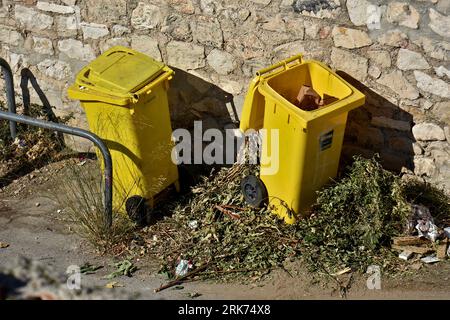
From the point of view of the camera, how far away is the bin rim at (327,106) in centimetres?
503

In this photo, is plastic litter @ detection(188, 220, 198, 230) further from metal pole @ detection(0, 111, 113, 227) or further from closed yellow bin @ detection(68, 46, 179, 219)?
metal pole @ detection(0, 111, 113, 227)

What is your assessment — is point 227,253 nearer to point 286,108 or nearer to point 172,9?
point 286,108

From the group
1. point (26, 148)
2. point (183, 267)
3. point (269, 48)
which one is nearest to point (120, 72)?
point (269, 48)

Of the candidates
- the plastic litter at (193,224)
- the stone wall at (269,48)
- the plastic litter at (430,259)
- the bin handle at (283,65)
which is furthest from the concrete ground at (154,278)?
the bin handle at (283,65)

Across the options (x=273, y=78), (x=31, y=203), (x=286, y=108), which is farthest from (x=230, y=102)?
(x=31, y=203)

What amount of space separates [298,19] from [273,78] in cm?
47

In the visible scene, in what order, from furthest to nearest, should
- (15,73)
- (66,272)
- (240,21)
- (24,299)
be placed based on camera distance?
(15,73) → (240,21) → (66,272) → (24,299)

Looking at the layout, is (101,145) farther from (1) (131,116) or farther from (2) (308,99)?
(2) (308,99)

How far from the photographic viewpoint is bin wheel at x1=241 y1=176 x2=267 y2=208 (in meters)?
5.64

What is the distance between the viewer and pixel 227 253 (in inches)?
211

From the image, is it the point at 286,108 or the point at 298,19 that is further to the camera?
the point at 298,19

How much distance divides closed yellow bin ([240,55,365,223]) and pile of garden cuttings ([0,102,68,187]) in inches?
76.5

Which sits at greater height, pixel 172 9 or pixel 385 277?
pixel 172 9

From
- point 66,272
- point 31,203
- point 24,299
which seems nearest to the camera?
point 24,299
